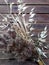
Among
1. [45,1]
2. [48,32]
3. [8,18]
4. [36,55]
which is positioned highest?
[45,1]

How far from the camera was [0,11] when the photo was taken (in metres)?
1.59

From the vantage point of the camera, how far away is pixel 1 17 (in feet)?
5.20

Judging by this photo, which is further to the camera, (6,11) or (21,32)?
(6,11)

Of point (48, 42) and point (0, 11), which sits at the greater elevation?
point (0, 11)

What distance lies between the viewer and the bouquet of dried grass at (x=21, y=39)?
1.43m

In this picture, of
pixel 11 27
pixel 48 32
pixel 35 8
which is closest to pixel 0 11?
pixel 11 27

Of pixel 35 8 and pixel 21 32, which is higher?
pixel 35 8

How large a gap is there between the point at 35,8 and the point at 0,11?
275 millimetres

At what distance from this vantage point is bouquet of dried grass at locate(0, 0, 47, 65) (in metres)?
1.43

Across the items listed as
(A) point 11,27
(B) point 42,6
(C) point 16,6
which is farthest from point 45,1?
(A) point 11,27

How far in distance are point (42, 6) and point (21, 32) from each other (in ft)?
1.04

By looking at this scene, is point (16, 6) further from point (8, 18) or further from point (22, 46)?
point (22, 46)

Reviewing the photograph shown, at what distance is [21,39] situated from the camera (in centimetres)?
144

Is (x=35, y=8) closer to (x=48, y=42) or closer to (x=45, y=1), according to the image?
(x=45, y=1)
